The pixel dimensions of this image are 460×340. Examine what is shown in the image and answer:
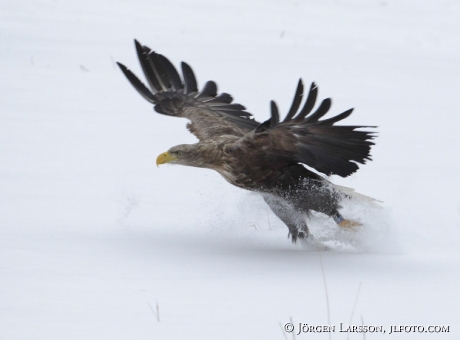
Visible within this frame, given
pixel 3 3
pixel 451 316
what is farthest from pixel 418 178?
pixel 3 3

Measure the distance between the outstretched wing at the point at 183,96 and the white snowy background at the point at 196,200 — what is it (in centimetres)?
62

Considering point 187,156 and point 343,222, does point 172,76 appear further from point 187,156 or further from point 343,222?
point 343,222

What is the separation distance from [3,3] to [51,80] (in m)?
5.06

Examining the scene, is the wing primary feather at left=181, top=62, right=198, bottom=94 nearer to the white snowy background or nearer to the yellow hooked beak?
the white snowy background

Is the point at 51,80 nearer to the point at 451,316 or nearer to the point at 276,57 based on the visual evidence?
the point at 276,57

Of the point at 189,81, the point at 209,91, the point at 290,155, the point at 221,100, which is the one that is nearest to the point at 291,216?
the point at 290,155

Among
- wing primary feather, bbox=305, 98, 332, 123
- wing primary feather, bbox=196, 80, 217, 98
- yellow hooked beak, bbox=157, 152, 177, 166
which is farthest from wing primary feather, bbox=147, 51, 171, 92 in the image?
wing primary feather, bbox=305, 98, 332, 123

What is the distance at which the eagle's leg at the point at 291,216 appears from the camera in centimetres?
581

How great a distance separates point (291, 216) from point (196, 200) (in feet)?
3.94

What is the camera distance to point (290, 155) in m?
5.44

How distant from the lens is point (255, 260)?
17.3 feet

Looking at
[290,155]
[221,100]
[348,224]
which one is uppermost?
[221,100]

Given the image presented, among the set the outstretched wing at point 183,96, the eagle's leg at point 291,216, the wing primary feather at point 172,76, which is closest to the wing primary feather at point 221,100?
the outstretched wing at point 183,96

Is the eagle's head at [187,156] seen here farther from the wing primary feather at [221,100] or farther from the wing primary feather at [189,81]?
the wing primary feather at [189,81]
